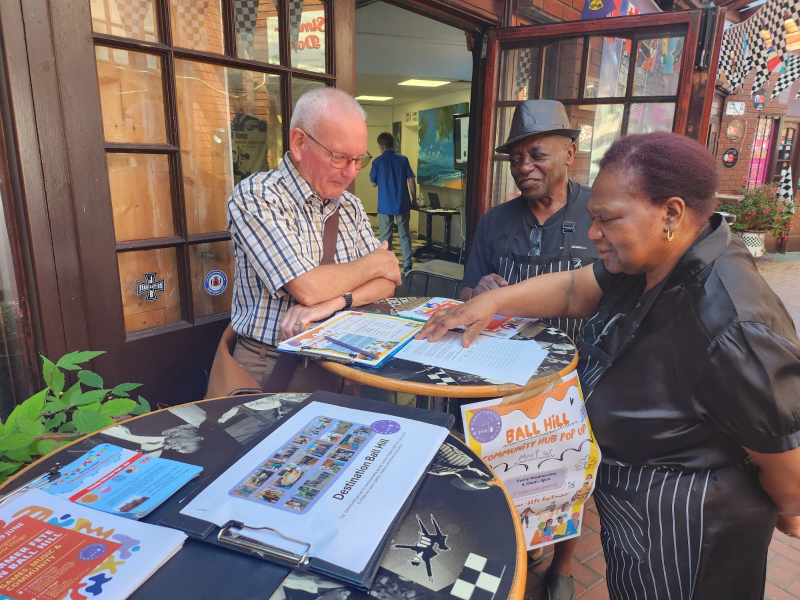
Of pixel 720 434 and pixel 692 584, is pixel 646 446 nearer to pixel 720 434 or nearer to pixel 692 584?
pixel 720 434

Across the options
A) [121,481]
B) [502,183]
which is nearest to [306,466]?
[121,481]

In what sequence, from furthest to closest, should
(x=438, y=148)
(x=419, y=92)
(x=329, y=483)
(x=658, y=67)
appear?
1. (x=419, y=92)
2. (x=438, y=148)
3. (x=658, y=67)
4. (x=329, y=483)

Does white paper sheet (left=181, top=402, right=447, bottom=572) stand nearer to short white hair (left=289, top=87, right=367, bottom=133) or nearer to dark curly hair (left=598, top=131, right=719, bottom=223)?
dark curly hair (left=598, top=131, right=719, bottom=223)

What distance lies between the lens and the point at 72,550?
652mm

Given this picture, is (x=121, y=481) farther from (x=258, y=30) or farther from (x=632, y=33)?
(x=632, y=33)

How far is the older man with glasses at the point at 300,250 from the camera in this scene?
170 centimetres

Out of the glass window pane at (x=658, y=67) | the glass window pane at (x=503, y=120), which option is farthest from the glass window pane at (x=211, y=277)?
the glass window pane at (x=658, y=67)

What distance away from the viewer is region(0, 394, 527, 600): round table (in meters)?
0.62

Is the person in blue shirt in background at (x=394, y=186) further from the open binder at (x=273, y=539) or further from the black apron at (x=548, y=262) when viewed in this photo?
the open binder at (x=273, y=539)

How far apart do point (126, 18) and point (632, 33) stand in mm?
2825

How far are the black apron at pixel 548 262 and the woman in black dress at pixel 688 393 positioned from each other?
2.68 ft

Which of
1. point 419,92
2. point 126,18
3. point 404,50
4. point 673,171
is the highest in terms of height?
point 419,92

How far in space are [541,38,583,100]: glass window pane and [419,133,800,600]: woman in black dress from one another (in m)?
2.32

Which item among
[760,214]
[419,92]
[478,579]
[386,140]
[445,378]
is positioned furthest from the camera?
[419,92]
